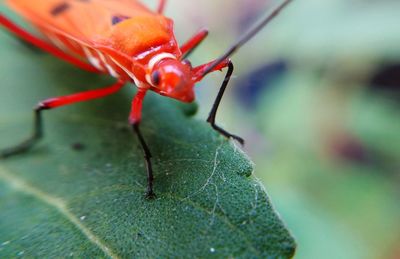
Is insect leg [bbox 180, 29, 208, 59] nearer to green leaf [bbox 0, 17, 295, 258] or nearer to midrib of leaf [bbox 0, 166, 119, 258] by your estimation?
green leaf [bbox 0, 17, 295, 258]

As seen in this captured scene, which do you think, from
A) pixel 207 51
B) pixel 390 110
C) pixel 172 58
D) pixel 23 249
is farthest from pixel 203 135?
pixel 390 110

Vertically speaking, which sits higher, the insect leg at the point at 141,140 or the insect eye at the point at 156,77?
the insect eye at the point at 156,77

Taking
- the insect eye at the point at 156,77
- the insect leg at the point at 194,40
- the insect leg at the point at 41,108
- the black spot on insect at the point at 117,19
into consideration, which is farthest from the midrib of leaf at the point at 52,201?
the insect leg at the point at 194,40

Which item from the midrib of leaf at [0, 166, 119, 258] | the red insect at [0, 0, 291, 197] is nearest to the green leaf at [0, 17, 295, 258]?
the midrib of leaf at [0, 166, 119, 258]

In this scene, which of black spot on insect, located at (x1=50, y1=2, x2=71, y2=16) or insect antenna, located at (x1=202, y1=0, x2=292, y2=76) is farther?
black spot on insect, located at (x1=50, y1=2, x2=71, y2=16)

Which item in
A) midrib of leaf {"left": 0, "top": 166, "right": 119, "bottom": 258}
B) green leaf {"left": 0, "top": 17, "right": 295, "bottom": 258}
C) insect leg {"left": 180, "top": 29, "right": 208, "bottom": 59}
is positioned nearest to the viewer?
green leaf {"left": 0, "top": 17, "right": 295, "bottom": 258}

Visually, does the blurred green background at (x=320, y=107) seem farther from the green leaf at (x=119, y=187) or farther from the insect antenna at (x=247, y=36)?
the insect antenna at (x=247, y=36)

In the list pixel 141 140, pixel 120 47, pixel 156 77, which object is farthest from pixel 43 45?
pixel 141 140
